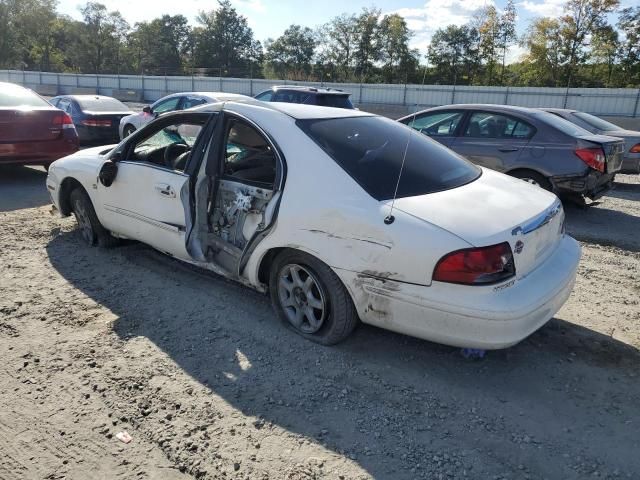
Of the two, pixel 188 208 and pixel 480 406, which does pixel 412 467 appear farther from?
pixel 188 208

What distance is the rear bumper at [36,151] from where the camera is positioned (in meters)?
7.47

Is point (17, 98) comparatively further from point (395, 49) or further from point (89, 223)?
point (395, 49)

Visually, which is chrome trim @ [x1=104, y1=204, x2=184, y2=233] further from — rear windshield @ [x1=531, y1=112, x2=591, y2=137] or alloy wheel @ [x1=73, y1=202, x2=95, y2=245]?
rear windshield @ [x1=531, y1=112, x2=591, y2=137]

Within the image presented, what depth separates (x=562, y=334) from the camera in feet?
11.9

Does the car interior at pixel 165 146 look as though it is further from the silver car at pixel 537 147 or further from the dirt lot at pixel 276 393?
the silver car at pixel 537 147

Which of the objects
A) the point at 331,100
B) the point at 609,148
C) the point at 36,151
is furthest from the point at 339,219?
the point at 331,100

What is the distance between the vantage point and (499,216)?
295cm

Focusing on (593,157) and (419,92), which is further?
(419,92)

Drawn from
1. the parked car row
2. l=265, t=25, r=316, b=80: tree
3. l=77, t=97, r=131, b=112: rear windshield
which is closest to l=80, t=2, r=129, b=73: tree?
l=265, t=25, r=316, b=80: tree

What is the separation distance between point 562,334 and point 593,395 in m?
0.71

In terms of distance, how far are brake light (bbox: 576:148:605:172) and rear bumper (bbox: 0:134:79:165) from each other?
24.5ft

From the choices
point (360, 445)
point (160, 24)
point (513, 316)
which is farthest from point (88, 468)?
point (160, 24)

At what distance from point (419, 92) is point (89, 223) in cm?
2300

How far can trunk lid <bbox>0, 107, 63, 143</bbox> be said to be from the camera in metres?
7.41
